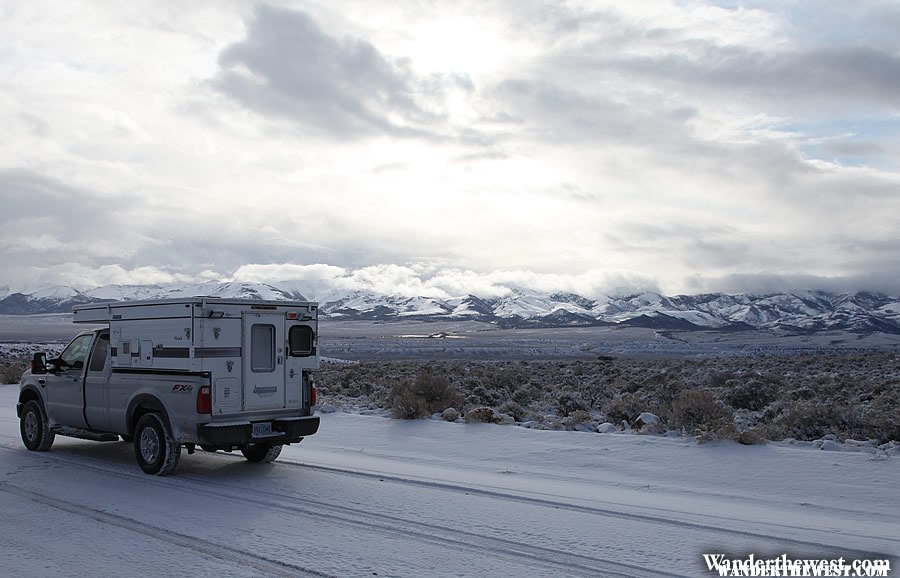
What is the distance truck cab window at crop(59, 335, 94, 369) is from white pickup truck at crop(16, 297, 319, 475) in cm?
2

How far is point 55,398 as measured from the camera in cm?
1280

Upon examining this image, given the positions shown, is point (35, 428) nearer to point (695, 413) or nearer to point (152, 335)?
point (152, 335)

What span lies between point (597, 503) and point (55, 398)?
8959mm

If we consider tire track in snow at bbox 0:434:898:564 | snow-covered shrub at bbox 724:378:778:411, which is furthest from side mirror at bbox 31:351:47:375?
snow-covered shrub at bbox 724:378:778:411

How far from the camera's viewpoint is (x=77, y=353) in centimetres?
1265

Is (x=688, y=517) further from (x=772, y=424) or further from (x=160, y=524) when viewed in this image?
(x=772, y=424)

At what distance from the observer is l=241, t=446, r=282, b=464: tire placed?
Answer: 11.9 metres

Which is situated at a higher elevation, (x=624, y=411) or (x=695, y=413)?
(x=695, y=413)

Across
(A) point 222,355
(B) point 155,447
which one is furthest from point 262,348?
(B) point 155,447

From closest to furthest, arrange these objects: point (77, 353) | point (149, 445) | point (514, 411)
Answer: point (149, 445)
point (77, 353)
point (514, 411)

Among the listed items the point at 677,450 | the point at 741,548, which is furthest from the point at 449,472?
the point at 741,548

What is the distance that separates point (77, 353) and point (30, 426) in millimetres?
1787

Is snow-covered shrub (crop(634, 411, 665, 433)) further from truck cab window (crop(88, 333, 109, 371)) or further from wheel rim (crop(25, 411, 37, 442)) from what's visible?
wheel rim (crop(25, 411, 37, 442))

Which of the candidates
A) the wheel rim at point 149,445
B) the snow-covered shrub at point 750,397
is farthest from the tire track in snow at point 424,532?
the snow-covered shrub at point 750,397
